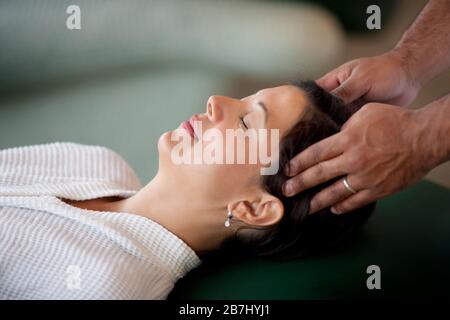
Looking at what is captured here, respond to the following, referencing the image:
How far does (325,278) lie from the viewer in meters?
0.89

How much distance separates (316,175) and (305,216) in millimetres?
86

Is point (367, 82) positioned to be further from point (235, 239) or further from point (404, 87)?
point (235, 239)

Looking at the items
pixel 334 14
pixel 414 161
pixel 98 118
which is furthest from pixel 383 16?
pixel 98 118

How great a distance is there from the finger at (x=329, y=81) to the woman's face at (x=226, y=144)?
4.8 inches

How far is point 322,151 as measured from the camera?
2.81 ft

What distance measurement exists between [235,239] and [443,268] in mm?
335

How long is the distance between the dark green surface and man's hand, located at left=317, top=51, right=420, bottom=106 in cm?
18

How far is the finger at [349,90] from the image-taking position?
1.02m

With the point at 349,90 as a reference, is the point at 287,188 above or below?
below

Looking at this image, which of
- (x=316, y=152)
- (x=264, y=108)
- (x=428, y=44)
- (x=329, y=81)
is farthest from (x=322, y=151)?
(x=428, y=44)

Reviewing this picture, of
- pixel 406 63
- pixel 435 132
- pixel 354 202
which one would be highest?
pixel 406 63

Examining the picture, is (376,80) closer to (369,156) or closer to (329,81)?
(329,81)
